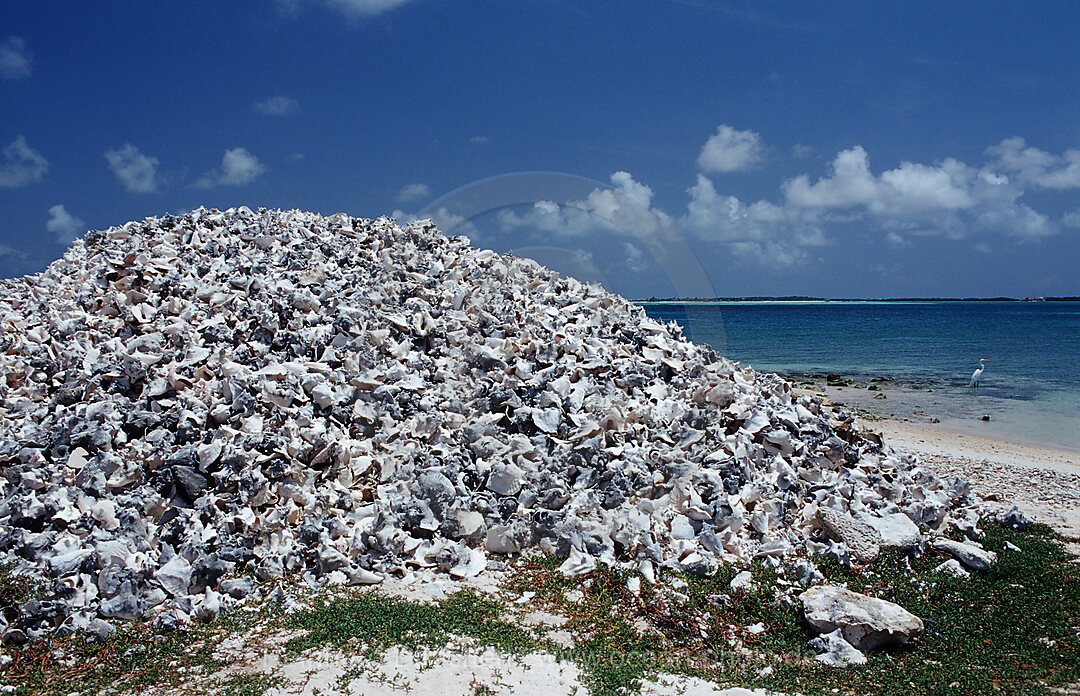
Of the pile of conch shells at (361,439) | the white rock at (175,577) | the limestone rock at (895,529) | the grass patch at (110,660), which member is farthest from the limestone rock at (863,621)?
the white rock at (175,577)

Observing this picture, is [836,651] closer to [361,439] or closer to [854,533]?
[854,533]

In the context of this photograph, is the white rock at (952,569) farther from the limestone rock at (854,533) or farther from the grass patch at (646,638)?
the limestone rock at (854,533)

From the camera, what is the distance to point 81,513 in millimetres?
5676

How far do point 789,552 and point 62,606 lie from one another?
529 centimetres

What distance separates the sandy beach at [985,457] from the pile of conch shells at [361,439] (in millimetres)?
2403

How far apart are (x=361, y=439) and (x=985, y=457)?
39.7 ft

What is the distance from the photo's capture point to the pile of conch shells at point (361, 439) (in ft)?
18.5

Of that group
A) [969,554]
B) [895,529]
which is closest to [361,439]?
[895,529]

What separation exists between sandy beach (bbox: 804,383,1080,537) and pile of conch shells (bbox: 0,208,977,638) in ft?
7.88

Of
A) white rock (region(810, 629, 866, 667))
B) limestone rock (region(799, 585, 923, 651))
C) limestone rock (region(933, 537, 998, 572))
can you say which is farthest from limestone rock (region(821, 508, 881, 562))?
white rock (region(810, 629, 866, 667))

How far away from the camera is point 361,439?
22.1 ft

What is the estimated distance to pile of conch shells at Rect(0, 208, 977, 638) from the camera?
5.62 metres

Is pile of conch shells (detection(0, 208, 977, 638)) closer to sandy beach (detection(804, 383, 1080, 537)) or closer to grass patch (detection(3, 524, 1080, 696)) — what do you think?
A: grass patch (detection(3, 524, 1080, 696))

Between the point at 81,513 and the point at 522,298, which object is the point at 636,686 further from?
the point at 522,298
